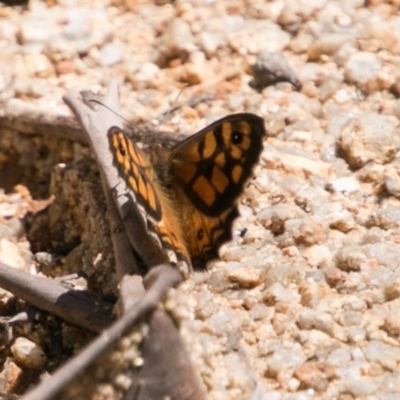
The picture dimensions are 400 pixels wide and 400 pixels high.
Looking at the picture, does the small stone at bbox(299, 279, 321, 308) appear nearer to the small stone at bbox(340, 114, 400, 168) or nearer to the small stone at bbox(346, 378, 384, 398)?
the small stone at bbox(346, 378, 384, 398)

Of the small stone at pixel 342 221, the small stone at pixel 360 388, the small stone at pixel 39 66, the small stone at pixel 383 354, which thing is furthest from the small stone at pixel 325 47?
the small stone at pixel 360 388

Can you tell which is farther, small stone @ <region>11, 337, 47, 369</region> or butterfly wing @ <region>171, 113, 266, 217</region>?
butterfly wing @ <region>171, 113, 266, 217</region>

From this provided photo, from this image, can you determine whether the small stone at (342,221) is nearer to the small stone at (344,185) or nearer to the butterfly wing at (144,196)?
the small stone at (344,185)

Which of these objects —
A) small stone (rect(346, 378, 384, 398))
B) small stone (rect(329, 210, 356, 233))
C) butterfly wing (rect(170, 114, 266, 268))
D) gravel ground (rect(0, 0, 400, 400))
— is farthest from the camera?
small stone (rect(329, 210, 356, 233))

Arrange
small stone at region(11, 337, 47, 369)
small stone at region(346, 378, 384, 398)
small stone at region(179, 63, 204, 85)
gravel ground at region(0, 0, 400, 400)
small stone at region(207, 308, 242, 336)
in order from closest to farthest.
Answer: small stone at region(346, 378, 384, 398) → gravel ground at region(0, 0, 400, 400) → small stone at region(207, 308, 242, 336) → small stone at region(11, 337, 47, 369) → small stone at region(179, 63, 204, 85)

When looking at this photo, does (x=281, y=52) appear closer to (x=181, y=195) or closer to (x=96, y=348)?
(x=181, y=195)

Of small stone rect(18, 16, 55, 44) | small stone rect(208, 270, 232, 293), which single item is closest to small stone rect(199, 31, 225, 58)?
small stone rect(18, 16, 55, 44)

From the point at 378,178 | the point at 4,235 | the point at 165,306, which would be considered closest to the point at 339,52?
the point at 378,178
